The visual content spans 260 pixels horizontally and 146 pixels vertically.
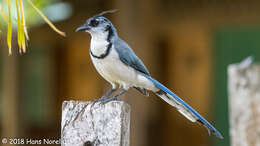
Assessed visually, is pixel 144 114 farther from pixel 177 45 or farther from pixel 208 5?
pixel 177 45

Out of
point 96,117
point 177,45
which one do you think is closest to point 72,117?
point 96,117

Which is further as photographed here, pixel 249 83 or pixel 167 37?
pixel 167 37

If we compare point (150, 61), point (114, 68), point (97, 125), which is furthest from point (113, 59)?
point (150, 61)

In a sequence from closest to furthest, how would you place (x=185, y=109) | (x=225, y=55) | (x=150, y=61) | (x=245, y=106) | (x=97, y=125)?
(x=97, y=125) → (x=185, y=109) → (x=245, y=106) → (x=150, y=61) → (x=225, y=55)

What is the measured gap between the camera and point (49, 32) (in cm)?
894

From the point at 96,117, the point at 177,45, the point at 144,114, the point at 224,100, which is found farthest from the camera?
the point at 177,45

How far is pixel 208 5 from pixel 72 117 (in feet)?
16.1

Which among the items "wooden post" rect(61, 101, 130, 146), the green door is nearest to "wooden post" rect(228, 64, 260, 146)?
"wooden post" rect(61, 101, 130, 146)

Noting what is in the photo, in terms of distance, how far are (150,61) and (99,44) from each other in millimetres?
3614

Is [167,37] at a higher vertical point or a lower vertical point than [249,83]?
higher

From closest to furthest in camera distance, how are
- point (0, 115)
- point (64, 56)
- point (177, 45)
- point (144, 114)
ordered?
point (144, 114), point (177, 45), point (0, 115), point (64, 56)

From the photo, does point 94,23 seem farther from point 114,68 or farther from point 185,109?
point 185,109

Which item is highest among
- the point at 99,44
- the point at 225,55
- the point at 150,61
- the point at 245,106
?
the point at 225,55

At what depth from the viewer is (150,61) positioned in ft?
22.3
